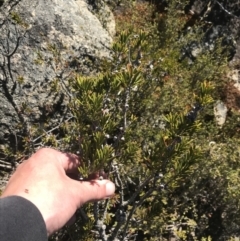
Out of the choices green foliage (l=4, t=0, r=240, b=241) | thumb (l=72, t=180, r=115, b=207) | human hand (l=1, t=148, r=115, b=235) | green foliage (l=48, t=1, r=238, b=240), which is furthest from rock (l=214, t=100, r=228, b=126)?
human hand (l=1, t=148, r=115, b=235)

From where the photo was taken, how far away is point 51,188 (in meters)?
2.31

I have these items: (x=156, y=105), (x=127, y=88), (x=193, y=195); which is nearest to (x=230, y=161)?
(x=193, y=195)

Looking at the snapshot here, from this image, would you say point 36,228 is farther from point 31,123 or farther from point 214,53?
point 214,53

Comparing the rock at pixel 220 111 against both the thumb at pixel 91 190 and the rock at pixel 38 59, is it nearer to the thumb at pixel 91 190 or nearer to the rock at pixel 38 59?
the rock at pixel 38 59

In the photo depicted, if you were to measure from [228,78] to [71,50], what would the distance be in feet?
9.59

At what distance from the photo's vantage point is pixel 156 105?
17.6ft

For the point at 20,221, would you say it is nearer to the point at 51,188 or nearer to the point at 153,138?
the point at 51,188

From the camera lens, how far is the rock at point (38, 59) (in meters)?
4.76

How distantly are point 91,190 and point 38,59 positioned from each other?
2669 mm

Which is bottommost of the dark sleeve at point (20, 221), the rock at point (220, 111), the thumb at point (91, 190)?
the dark sleeve at point (20, 221)

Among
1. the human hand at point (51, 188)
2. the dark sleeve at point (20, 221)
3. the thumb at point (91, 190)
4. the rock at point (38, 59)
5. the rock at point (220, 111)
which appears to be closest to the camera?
the dark sleeve at point (20, 221)

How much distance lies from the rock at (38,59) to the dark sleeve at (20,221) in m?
2.57

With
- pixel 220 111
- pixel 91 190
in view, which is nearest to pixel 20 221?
pixel 91 190

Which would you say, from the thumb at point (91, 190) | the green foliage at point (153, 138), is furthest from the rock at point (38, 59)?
the thumb at point (91, 190)
